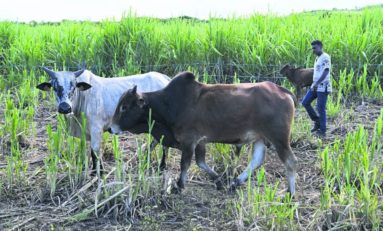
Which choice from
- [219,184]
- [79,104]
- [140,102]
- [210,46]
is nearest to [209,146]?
[219,184]

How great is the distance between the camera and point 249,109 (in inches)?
168

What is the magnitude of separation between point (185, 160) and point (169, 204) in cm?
44

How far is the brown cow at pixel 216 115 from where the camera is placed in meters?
4.24

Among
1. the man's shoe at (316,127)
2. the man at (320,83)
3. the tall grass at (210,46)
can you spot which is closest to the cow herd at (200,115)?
the man at (320,83)

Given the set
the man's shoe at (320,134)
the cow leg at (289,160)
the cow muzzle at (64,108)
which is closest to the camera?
the cow leg at (289,160)

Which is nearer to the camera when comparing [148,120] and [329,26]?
[148,120]

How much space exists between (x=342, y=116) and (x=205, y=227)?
3399 millimetres

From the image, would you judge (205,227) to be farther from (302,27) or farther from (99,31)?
(99,31)

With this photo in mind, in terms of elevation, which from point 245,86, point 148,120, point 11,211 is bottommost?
point 11,211

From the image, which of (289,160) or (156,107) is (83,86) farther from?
(289,160)

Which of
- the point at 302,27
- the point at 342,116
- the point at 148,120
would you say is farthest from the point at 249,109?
the point at 302,27

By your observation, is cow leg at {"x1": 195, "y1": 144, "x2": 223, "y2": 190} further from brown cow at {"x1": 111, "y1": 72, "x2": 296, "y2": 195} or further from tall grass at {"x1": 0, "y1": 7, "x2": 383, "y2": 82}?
tall grass at {"x1": 0, "y1": 7, "x2": 383, "y2": 82}

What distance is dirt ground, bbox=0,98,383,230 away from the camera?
3.79 meters

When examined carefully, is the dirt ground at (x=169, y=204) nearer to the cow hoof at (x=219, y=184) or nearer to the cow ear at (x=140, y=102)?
the cow hoof at (x=219, y=184)
